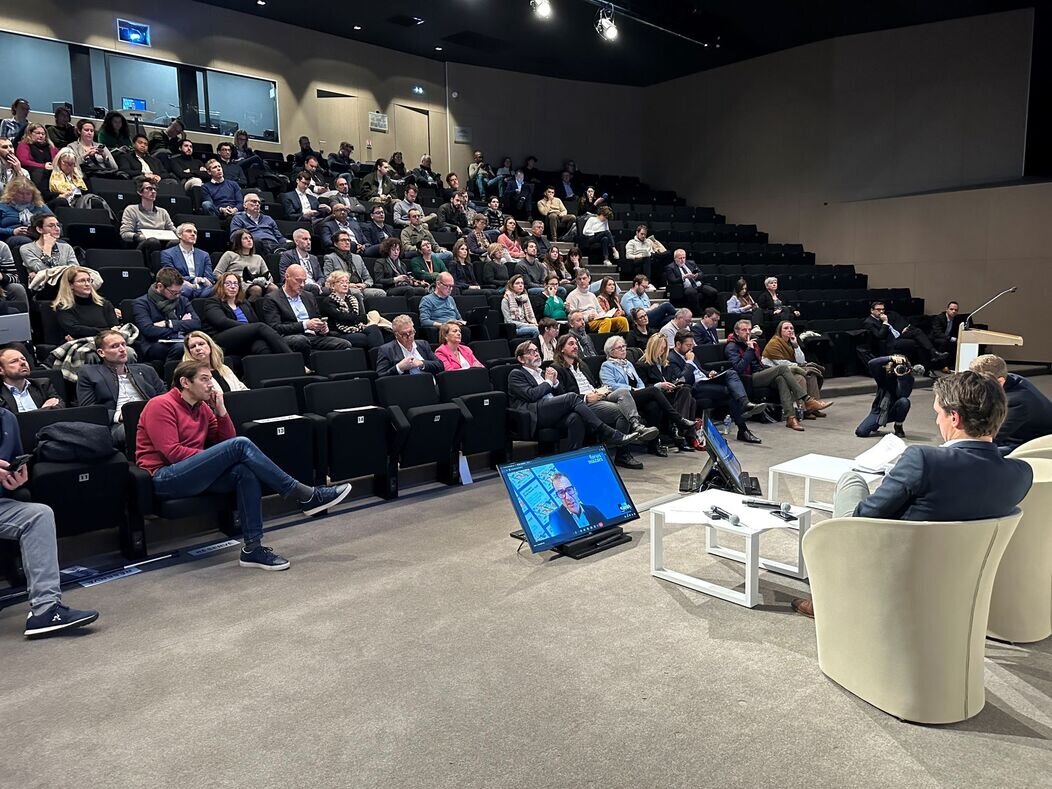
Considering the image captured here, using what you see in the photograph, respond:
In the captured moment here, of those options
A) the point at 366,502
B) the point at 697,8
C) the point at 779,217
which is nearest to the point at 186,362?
the point at 366,502

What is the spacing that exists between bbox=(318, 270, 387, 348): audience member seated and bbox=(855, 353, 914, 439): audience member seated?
4.15m

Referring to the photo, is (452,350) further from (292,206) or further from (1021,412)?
(1021,412)

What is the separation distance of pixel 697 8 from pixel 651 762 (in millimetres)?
11411

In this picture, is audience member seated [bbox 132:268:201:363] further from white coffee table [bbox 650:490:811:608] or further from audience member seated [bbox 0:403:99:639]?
white coffee table [bbox 650:490:811:608]

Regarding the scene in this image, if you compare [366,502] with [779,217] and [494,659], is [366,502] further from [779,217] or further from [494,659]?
[779,217]

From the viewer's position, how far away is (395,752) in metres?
2.06

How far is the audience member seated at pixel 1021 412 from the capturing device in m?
3.41

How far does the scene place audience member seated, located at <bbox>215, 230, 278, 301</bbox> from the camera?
5.98m

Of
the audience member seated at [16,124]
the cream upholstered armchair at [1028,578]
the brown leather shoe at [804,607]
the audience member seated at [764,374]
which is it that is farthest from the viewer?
the audience member seated at [16,124]

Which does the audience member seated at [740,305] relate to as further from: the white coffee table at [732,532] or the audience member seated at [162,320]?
the audience member seated at [162,320]

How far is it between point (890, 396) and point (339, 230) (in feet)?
17.4

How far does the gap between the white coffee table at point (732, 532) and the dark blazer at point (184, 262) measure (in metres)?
4.35

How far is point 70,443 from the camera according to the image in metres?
3.39

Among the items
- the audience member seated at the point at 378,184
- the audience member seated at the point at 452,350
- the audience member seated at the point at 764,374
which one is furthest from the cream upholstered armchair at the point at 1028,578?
the audience member seated at the point at 378,184
